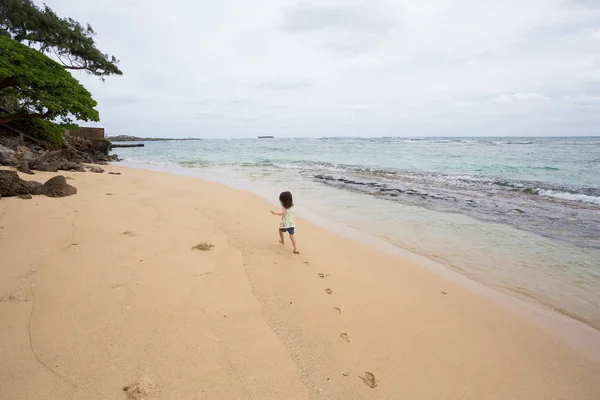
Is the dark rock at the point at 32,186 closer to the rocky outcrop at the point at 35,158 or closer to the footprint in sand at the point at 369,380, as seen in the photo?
the rocky outcrop at the point at 35,158

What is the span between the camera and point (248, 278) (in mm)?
4285

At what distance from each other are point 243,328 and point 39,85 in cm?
A: 588

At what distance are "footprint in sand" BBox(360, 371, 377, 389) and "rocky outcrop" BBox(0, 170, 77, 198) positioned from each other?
906 centimetres

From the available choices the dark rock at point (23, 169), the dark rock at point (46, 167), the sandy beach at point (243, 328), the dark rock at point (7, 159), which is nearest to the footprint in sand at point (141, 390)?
the sandy beach at point (243, 328)

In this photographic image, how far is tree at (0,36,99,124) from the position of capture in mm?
5160

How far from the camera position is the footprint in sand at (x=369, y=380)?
8.45 feet

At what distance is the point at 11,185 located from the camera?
25.1 ft

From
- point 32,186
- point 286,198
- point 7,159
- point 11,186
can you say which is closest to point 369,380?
point 286,198

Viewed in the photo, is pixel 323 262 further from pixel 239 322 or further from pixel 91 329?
pixel 91 329

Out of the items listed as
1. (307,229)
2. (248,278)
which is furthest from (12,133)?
(248,278)

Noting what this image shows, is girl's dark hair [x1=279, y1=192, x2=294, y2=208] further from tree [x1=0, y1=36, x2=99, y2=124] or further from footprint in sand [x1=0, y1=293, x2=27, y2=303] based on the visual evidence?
tree [x1=0, y1=36, x2=99, y2=124]

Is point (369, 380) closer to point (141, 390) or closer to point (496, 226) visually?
point (141, 390)

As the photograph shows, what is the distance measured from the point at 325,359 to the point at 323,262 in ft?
8.39

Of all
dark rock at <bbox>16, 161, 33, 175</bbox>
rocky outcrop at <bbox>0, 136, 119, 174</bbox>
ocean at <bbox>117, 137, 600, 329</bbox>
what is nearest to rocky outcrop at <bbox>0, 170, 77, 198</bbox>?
dark rock at <bbox>16, 161, 33, 175</bbox>
